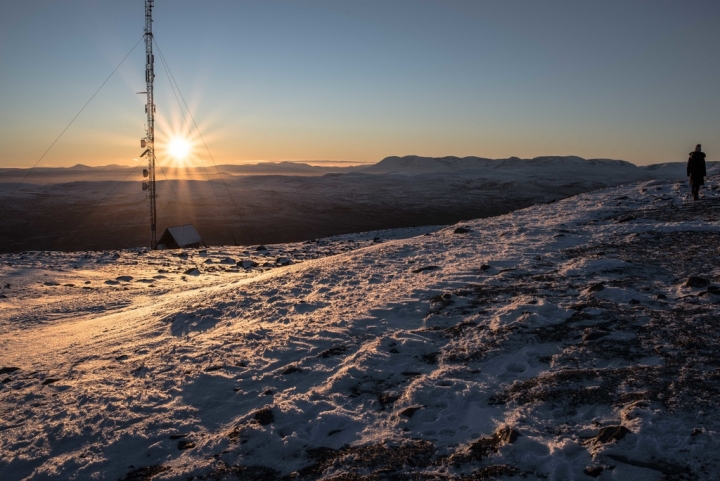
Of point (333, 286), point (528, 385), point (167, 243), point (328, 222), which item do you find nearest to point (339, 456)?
point (528, 385)

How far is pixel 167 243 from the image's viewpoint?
1171 inches

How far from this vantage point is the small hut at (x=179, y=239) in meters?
29.1

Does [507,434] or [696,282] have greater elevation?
[696,282]

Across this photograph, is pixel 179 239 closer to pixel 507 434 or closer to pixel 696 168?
pixel 696 168

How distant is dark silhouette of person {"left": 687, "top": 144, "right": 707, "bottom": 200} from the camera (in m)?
17.1

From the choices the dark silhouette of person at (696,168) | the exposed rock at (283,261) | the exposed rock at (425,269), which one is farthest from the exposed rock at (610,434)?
the exposed rock at (283,261)

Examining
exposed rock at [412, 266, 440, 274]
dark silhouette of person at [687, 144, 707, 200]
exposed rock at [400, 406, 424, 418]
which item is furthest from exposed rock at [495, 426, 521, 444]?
dark silhouette of person at [687, 144, 707, 200]

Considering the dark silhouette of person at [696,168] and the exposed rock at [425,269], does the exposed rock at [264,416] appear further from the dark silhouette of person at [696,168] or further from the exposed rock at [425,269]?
the dark silhouette of person at [696,168]

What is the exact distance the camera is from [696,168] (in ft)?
58.0

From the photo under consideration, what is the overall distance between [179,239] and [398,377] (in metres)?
25.6

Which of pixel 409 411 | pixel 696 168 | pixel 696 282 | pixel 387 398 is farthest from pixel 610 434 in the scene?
pixel 696 168

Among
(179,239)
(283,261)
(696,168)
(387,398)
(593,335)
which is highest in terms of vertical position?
(696,168)

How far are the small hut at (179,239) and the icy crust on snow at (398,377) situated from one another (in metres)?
17.8

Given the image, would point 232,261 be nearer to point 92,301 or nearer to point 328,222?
point 92,301
